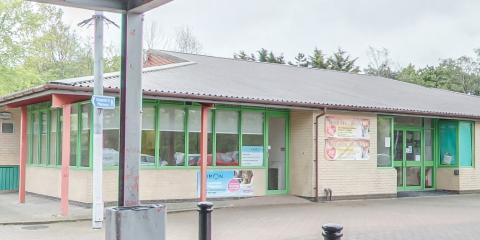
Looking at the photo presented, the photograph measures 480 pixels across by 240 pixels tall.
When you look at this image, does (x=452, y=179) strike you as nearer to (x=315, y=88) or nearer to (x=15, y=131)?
(x=315, y=88)

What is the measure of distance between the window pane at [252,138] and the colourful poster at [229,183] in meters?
0.38

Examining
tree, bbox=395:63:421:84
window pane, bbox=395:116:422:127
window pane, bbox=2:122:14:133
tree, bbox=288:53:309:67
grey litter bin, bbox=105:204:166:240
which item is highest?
tree, bbox=288:53:309:67

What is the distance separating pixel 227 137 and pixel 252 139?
2.79ft

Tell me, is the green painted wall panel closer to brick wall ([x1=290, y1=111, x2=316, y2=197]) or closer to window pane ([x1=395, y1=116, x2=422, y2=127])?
brick wall ([x1=290, y1=111, x2=316, y2=197])

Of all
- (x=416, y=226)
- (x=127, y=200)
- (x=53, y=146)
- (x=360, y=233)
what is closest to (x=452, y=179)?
(x=416, y=226)

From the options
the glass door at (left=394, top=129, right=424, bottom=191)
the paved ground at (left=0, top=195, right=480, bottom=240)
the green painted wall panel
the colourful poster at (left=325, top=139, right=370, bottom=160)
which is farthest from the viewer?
the glass door at (left=394, top=129, right=424, bottom=191)

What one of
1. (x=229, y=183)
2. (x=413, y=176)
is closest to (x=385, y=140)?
(x=413, y=176)

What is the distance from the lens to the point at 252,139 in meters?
16.4

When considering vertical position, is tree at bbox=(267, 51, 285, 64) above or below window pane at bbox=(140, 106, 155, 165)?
above

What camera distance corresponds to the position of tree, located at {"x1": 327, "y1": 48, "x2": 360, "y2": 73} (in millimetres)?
50656

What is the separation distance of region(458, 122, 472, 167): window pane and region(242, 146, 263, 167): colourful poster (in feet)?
25.4

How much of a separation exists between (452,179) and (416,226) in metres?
9.19

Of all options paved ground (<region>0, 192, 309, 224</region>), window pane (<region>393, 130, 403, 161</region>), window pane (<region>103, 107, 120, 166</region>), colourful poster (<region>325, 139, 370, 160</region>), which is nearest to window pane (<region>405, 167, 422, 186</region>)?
window pane (<region>393, 130, 403, 161</region>)

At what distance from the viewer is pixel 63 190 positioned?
41.4 ft
